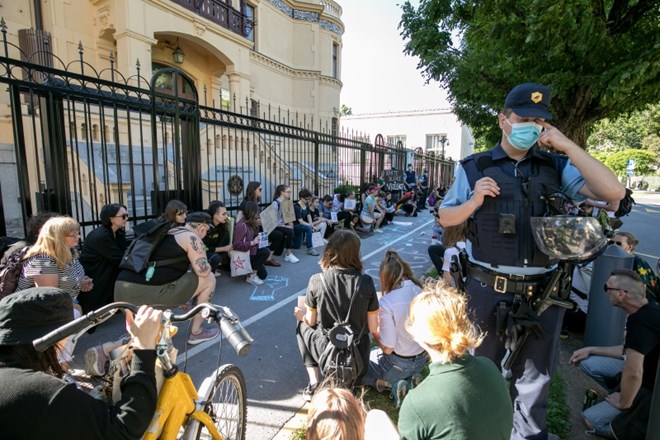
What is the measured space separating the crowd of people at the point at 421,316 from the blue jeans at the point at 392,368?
0.04 ft

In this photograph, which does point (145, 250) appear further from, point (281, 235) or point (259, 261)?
point (281, 235)

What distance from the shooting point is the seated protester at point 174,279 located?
3.79m

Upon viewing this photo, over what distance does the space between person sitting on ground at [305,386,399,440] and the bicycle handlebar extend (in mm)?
389

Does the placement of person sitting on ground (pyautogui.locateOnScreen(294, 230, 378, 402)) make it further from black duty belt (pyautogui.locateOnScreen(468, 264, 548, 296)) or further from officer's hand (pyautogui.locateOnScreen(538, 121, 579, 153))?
officer's hand (pyautogui.locateOnScreen(538, 121, 579, 153))

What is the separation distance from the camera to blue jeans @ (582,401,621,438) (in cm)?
260

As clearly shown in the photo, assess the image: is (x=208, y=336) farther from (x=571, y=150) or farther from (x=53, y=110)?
(x=571, y=150)

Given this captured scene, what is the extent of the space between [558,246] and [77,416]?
2.41 meters

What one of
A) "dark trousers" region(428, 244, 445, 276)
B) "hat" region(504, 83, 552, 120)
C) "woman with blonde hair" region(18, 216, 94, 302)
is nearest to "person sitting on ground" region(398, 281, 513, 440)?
"hat" region(504, 83, 552, 120)

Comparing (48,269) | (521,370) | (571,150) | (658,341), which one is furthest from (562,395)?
(48,269)

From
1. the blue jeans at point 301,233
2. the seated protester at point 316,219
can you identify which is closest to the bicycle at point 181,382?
the blue jeans at point 301,233

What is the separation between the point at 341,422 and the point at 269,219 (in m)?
6.12

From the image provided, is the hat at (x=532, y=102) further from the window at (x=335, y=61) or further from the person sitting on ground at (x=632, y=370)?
the window at (x=335, y=61)

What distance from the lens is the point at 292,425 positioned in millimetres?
2695

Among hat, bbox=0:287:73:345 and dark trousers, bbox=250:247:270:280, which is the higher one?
hat, bbox=0:287:73:345
